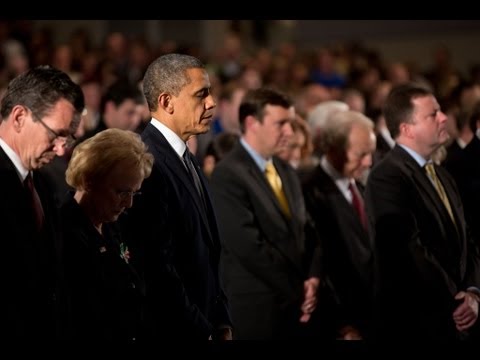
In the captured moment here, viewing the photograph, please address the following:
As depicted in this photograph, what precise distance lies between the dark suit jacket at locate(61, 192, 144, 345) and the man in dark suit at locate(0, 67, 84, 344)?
7cm

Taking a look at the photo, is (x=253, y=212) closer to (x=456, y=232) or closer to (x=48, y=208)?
(x=456, y=232)

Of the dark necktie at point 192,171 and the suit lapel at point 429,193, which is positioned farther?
the suit lapel at point 429,193

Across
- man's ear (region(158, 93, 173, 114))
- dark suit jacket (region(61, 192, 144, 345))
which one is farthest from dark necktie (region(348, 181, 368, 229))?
dark suit jacket (region(61, 192, 144, 345))

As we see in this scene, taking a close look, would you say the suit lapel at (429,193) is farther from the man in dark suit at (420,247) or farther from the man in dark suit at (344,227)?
the man in dark suit at (344,227)

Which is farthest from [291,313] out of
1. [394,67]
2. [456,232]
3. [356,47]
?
[356,47]

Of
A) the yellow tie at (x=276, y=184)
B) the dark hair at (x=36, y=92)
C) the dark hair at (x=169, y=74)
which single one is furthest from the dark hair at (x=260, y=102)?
the dark hair at (x=36, y=92)

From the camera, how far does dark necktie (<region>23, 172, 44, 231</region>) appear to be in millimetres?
3480

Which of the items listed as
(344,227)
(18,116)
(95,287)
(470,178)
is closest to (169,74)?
(18,116)

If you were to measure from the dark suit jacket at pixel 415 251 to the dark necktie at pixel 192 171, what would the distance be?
48.9 inches

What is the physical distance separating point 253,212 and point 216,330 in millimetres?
1313

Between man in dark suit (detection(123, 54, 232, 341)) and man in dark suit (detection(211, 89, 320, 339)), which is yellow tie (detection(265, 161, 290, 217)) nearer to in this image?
man in dark suit (detection(211, 89, 320, 339))

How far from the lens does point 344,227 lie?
5.65 m

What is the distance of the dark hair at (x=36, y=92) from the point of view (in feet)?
11.6

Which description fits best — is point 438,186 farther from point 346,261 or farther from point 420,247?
point 346,261
